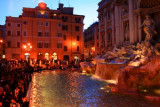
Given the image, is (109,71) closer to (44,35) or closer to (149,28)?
(149,28)

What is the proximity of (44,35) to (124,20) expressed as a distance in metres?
22.3

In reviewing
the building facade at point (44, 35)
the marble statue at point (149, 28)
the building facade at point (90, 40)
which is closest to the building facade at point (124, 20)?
the marble statue at point (149, 28)

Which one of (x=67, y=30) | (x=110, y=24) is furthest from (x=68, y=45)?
(x=110, y=24)

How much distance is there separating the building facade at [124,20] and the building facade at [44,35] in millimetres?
11725

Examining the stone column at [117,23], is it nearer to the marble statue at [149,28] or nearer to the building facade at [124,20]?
the building facade at [124,20]

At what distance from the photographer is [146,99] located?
7.76 metres

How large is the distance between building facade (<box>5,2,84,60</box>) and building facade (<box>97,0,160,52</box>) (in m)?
11.7

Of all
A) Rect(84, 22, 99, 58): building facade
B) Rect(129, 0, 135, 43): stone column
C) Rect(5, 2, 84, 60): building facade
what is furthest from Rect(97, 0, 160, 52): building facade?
Rect(84, 22, 99, 58): building facade

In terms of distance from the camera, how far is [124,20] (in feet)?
78.4

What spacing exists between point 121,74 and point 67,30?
110ft

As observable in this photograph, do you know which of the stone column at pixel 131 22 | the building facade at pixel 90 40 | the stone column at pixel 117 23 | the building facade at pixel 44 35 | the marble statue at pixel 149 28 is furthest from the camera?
the building facade at pixel 90 40

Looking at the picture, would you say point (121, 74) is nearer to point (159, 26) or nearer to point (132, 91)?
point (132, 91)

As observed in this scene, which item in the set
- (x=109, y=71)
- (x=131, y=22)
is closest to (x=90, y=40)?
(x=131, y=22)

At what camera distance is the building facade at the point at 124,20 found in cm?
2005
